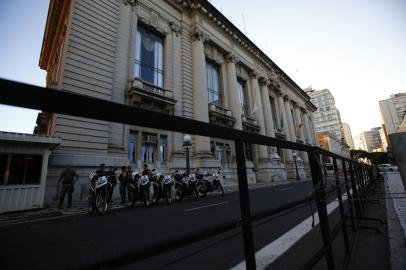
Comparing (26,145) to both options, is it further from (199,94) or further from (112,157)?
(199,94)

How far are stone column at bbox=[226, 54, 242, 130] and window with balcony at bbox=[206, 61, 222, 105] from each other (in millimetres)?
1080

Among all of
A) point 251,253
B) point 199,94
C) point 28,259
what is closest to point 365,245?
point 251,253

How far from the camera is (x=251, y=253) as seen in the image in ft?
3.93

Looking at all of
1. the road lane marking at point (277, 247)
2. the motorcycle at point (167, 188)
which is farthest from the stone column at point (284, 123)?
the road lane marking at point (277, 247)

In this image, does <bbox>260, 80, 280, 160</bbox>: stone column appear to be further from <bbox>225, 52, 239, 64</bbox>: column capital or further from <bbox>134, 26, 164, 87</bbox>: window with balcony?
<bbox>134, 26, 164, 87</bbox>: window with balcony

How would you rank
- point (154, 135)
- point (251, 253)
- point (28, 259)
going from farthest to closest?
point (154, 135) → point (28, 259) → point (251, 253)

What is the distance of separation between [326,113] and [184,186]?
310 feet

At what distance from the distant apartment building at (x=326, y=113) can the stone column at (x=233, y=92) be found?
3021 inches

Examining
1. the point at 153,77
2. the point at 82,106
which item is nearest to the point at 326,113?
the point at 153,77

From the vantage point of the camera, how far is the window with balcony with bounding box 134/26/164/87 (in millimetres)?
15281

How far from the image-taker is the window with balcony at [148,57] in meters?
15.3

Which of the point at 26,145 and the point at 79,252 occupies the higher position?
the point at 26,145

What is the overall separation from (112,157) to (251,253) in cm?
1138

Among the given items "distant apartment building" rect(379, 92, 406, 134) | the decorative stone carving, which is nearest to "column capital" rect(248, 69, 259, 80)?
the decorative stone carving
